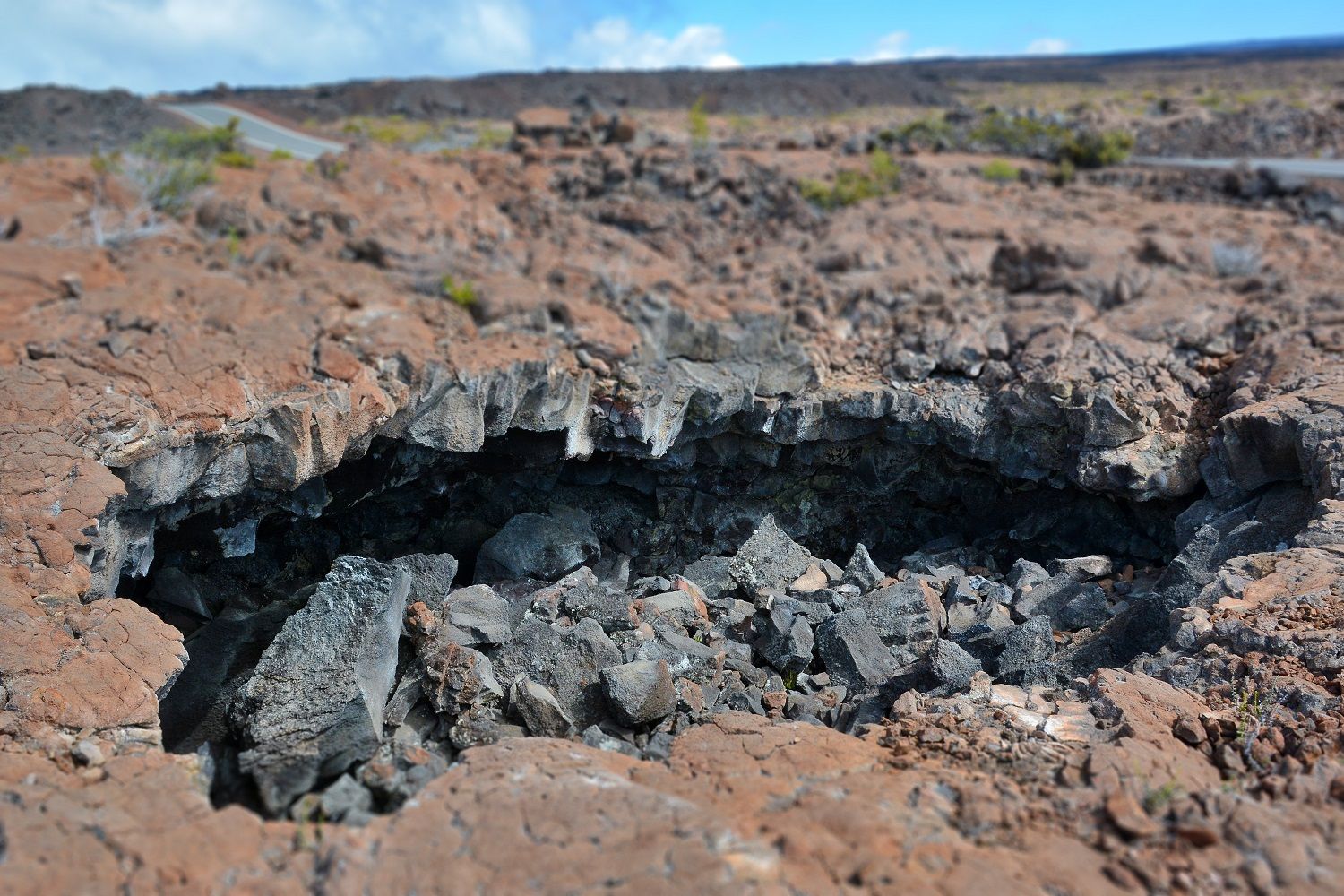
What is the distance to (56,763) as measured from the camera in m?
4.76

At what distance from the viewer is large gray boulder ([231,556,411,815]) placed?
5883mm

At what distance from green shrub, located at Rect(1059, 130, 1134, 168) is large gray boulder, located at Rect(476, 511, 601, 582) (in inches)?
599

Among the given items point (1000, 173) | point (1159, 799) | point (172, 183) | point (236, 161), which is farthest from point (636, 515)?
point (1000, 173)

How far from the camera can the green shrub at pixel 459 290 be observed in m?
10.6

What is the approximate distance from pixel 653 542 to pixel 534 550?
72.2 inches

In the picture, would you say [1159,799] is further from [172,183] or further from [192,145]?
[192,145]

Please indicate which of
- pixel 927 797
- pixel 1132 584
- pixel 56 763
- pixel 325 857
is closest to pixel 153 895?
pixel 325 857

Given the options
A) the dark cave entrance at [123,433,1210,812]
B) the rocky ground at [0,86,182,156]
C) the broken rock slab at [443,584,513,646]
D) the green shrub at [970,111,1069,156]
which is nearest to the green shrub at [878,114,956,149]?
the green shrub at [970,111,1069,156]

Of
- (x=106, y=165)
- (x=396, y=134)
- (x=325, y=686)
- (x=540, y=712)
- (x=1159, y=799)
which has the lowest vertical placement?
(x=540, y=712)

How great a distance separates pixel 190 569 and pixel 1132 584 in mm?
9715

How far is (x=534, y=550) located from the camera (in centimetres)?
992

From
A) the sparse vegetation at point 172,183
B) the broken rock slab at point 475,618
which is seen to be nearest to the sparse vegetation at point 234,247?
the sparse vegetation at point 172,183

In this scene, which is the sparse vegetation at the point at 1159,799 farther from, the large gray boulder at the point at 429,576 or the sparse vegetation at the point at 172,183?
the sparse vegetation at the point at 172,183

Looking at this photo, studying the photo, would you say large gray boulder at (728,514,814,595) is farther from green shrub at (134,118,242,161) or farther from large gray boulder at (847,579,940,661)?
green shrub at (134,118,242,161)
